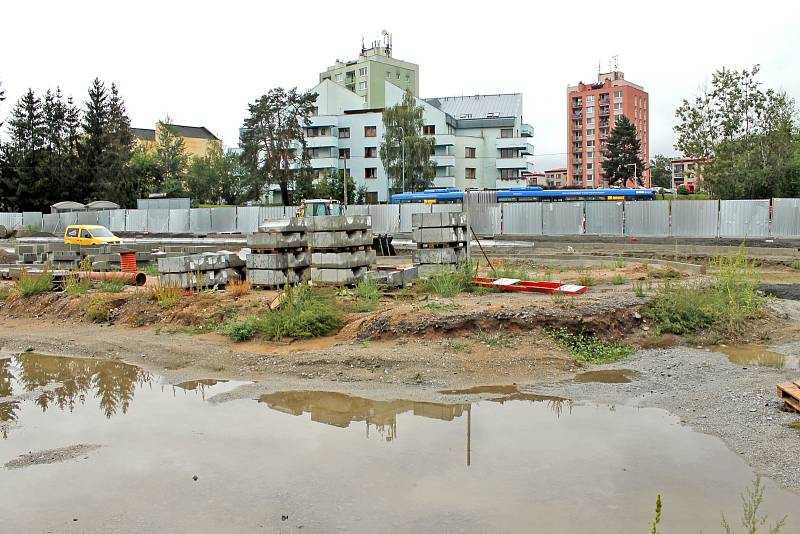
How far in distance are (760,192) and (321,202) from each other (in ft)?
94.3

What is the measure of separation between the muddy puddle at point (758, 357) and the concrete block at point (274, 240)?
29.6 feet

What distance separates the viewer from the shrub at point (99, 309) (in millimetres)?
14914

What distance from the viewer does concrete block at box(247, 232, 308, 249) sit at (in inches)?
624

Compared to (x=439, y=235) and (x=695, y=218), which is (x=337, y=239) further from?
(x=695, y=218)

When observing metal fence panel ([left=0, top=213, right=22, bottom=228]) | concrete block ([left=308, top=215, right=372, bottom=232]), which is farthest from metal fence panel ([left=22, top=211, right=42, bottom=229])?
concrete block ([left=308, top=215, right=372, bottom=232])

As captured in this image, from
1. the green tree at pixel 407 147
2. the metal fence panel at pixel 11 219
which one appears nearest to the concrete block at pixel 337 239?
the metal fence panel at pixel 11 219

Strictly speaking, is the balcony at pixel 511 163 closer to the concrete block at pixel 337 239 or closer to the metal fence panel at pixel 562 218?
the metal fence panel at pixel 562 218

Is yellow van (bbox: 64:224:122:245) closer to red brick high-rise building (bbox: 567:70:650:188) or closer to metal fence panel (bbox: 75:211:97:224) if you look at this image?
metal fence panel (bbox: 75:211:97:224)

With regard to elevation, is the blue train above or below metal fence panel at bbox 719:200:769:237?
above

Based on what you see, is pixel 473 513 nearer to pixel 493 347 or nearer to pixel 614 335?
pixel 493 347

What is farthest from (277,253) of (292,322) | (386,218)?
(386,218)

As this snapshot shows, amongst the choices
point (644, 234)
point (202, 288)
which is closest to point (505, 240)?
point (644, 234)

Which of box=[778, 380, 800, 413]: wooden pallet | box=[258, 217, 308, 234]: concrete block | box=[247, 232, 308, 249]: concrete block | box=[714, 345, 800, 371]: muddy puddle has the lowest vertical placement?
box=[714, 345, 800, 371]: muddy puddle

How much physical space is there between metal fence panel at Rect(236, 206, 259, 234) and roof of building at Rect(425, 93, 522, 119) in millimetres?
44921
